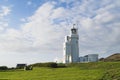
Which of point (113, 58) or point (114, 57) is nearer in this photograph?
point (113, 58)

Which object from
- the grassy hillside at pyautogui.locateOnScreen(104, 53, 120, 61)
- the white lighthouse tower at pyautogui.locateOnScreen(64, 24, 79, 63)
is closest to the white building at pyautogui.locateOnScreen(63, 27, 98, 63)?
the white lighthouse tower at pyautogui.locateOnScreen(64, 24, 79, 63)

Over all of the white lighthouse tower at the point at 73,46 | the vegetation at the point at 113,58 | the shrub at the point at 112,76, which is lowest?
the shrub at the point at 112,76

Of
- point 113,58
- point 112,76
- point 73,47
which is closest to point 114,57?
point 113,58

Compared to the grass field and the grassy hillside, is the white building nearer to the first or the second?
the grassy hillside

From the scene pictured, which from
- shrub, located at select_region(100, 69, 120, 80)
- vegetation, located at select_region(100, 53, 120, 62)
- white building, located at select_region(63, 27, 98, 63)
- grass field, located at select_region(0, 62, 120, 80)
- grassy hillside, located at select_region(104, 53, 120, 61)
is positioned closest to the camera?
shrub, located at select_region(100, 69, 120, 80)

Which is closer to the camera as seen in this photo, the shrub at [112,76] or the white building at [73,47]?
the shrub at [112,76]

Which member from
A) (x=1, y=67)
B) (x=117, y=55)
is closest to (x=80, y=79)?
(x=1, y=67)

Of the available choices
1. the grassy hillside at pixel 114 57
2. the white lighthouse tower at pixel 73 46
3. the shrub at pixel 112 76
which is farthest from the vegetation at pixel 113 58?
the shrub at pixel 112 76

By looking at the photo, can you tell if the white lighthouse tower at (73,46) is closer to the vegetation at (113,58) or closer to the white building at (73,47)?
the white building at (73,47)

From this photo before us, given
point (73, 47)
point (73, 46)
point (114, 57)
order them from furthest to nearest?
1. point (114, 57)
2. point (73, 46)
3. point (73, 47)

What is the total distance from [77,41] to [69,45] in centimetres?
264

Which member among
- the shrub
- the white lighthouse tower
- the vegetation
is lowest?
the shrub

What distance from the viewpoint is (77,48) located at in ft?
298

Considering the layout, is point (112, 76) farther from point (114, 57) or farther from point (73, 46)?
point (114, 57)
